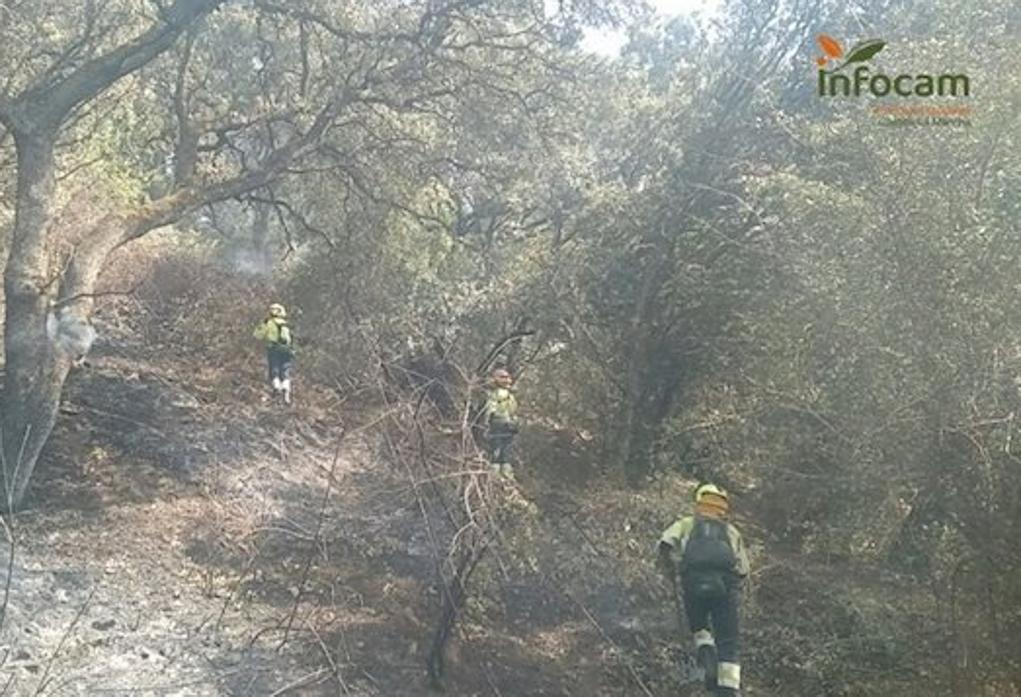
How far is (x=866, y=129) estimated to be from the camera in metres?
7.26

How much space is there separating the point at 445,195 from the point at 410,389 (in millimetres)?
7791

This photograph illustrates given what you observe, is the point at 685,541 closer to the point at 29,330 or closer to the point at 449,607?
the point at 449,607

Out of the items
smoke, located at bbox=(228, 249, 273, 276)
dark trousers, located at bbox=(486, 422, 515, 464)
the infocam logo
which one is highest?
smoke, located at bbox=(228, 249, 273, 276)

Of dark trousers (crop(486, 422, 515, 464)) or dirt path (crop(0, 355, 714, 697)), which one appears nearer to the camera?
dirt path (crop(0, 355, 714, 697))

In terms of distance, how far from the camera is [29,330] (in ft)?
30.9

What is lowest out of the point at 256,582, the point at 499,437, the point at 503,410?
the point at 256,582

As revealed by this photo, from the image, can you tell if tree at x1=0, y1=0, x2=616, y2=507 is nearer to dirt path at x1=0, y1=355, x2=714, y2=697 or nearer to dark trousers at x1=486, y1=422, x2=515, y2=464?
dirt path at x1=0, y1=355, x2=714, y2=697

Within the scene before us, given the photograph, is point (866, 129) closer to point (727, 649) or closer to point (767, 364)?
point (767, 364)

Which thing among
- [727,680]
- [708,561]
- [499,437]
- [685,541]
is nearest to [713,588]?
[708,561]

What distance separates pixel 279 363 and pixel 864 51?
942 cm

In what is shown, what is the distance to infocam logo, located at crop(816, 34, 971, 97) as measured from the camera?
717cm

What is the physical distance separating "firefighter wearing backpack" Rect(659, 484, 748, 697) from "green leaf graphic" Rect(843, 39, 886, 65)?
418cm

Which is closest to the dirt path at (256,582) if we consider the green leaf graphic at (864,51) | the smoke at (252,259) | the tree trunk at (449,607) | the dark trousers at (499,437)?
the tree trunk at (449,607)

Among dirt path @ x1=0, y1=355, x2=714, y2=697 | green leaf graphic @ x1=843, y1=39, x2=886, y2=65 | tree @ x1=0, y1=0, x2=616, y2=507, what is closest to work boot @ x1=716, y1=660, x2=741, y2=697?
dirt path @ x1=0, y1=355, x2=714, y2=697
